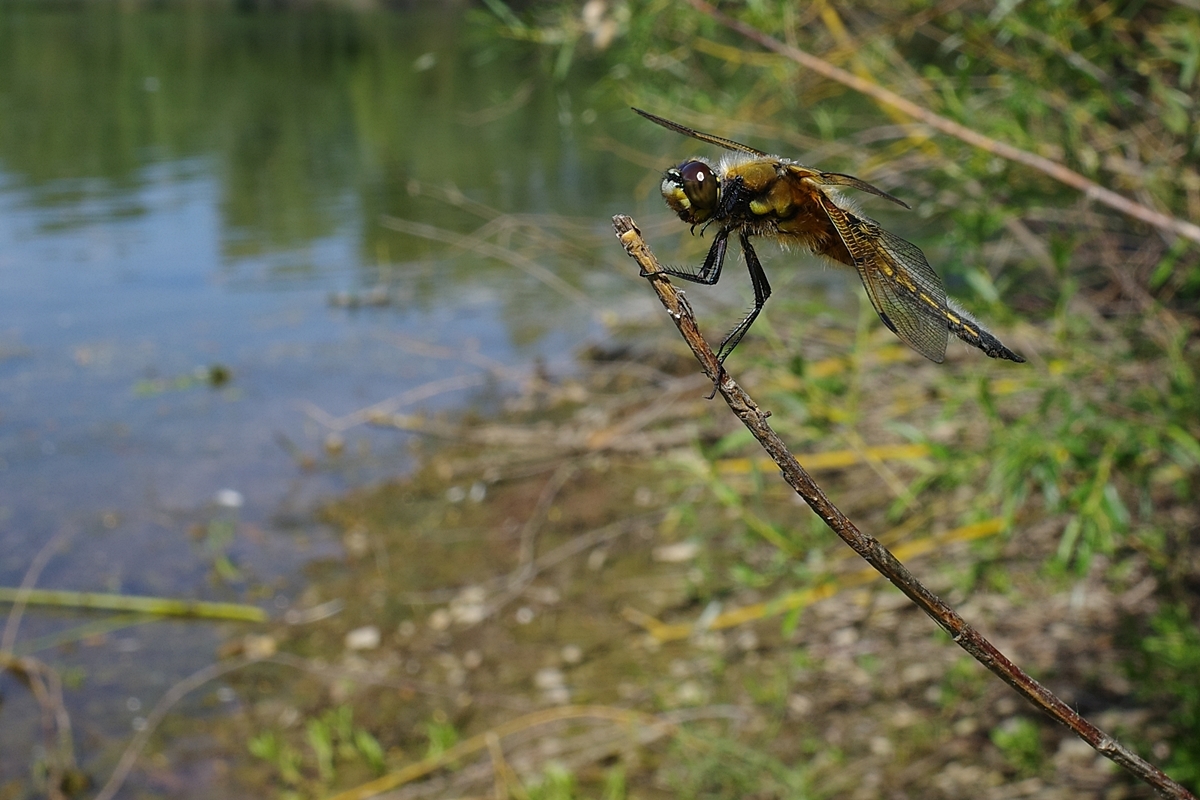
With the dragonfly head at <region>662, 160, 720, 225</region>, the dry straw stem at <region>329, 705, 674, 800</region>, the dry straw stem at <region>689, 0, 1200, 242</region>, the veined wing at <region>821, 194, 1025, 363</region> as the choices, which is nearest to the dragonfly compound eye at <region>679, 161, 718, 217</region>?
the dragonfly head at <region>662, 160, 720, 225</region>

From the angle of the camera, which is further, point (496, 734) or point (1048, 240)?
point (496, 734)

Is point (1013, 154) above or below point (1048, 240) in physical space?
above

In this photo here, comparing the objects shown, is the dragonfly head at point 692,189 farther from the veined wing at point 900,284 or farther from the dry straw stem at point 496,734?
the dry straw stem at point 496,734

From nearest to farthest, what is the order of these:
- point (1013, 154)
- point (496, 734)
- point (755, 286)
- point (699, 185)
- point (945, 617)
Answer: point (945, 617) < point (699, 185) < point (755, 286) < point (1013, 154) < point (496, 734)

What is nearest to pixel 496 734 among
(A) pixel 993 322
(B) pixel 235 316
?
(A) pixel 993 322

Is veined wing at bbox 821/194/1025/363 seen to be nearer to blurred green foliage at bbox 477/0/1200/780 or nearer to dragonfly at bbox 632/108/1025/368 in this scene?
dragonfly at bbox 632/108/1025/368

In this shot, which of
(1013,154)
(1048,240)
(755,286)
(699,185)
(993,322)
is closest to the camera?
(699,185)

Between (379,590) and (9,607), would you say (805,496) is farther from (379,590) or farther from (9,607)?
(9,607)

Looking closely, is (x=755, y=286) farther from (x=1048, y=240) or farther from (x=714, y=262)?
(x=1048, y=240)
